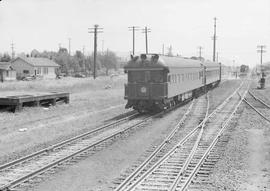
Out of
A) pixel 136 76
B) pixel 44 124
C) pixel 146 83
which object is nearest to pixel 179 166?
pixel 44 124

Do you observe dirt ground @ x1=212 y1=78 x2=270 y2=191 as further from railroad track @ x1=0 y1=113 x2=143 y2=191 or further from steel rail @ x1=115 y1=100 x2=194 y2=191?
railroad track @ x1=0 y1=113 x2=143 y2=191

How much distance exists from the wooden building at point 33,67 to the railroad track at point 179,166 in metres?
70.7

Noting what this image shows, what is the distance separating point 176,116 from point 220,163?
1032cm

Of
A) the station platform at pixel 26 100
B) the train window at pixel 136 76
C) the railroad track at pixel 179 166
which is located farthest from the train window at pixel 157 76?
the station platform at pixel 26 100

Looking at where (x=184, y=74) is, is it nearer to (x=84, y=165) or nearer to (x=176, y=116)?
(x=176, y=116)

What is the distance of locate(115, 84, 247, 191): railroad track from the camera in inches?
357

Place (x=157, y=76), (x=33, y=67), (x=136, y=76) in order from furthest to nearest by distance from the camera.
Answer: (x=33, y=67)
(x=136, y=76)
(x=157, y=76)

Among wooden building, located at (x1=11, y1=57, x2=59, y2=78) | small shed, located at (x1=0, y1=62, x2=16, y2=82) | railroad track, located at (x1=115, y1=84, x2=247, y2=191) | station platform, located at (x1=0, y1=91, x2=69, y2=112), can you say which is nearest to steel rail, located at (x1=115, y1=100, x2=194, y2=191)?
railroad track, located at (x1=115, y1=84, x2=247, y2=191)

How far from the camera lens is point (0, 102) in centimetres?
2247

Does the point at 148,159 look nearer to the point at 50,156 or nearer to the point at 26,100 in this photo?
the point at 50,156

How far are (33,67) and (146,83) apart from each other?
216ft

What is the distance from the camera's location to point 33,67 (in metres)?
84.1

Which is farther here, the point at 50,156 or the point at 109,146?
the point at 109,146

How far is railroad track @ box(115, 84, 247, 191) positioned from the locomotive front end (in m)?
5.19
